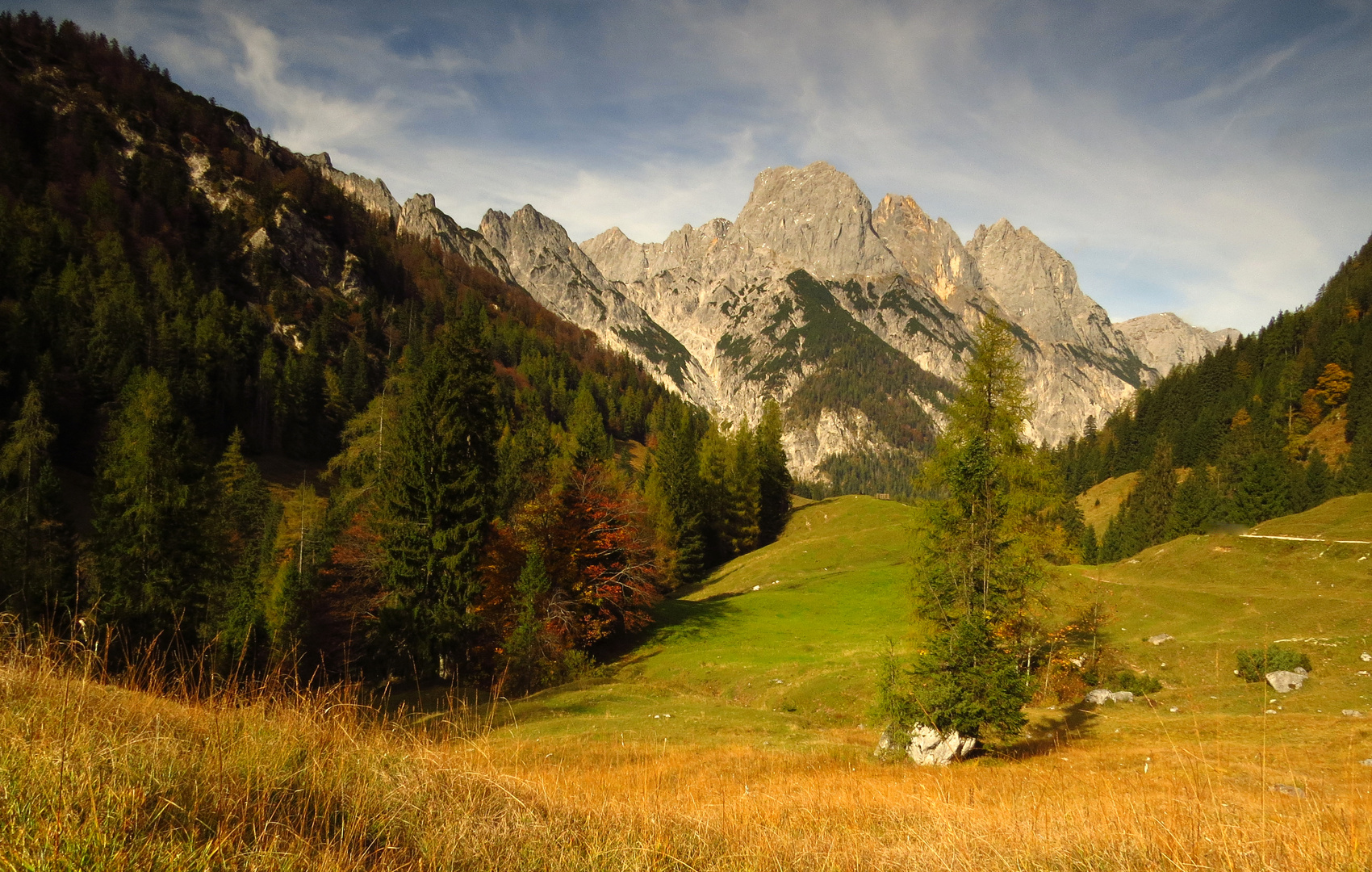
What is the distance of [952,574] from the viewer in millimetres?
17266

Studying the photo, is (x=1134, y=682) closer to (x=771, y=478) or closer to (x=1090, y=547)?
(x=771, y=478)

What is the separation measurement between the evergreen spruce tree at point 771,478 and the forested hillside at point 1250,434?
3497 centimetres

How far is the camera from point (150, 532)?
27.5m

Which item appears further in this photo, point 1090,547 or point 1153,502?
point 1090,547

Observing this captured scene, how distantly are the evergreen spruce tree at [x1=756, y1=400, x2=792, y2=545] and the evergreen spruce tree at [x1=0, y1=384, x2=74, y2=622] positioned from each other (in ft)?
209

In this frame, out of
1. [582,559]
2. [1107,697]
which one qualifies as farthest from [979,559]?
[582,559]

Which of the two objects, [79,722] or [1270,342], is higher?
[1270,342]

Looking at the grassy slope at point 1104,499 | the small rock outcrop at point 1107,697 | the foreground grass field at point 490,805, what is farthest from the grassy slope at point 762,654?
the grassy slope at point 1104,499

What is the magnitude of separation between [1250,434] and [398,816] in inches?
4682

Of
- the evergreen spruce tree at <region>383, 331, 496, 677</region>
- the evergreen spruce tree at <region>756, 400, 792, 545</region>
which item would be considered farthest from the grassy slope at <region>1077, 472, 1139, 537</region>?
the evergreen spruce tree at <region>383, 331, 496, 677</region>

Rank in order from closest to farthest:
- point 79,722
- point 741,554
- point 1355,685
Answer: point 79,722
point 1355,685
point 741,554

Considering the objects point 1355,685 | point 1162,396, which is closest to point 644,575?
point 1355,685

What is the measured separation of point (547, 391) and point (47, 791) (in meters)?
135

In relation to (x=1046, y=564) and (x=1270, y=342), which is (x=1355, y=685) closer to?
(x=1046, y=564)
